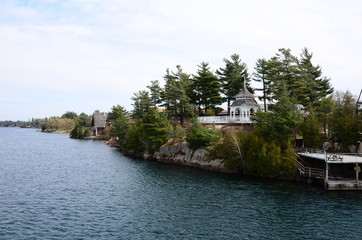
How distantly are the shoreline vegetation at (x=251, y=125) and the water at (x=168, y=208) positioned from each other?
15.8 ft

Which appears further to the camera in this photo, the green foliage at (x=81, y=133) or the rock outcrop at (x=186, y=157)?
the green foliage at (x=81, y=133)

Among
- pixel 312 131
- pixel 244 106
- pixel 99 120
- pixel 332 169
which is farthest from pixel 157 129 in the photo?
pixel 99 120

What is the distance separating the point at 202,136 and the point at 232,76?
22.5 metres

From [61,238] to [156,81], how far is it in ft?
212

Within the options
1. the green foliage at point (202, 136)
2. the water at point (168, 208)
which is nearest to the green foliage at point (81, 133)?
the water at point (168, 208)

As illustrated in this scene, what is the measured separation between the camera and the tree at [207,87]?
235 ft

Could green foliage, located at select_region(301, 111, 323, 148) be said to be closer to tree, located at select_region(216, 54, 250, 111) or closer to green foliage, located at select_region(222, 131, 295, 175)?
green foliage, located at select_region(222, 131, 295, 175)

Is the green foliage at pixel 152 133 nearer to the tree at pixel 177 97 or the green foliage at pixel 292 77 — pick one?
the tree at pixel 177 97

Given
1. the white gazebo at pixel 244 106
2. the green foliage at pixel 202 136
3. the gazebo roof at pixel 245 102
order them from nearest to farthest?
the green foliage at pixel 202 136 < the white gazebo at pixel 244 106 < the gazebo roof at pixel 245 102

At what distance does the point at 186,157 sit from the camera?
6056 cm

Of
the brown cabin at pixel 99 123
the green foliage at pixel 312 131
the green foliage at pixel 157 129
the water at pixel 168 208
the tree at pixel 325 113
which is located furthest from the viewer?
the brown cabin at pixel 99 123

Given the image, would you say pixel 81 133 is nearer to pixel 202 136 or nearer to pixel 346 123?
pixel 202 136

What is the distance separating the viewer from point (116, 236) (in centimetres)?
2466

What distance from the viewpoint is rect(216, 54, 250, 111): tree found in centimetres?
7081
